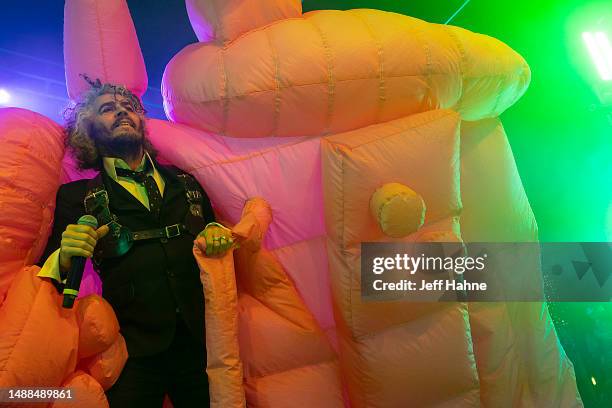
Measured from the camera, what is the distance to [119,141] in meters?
1.33

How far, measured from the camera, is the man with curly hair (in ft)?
3.88

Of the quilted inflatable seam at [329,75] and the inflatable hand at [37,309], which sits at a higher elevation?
the quilted inflatable seam at [329,75]

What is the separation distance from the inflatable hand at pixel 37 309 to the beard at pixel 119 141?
151mm

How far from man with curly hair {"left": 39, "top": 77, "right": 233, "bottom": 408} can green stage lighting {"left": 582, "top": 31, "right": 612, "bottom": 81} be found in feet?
6.89

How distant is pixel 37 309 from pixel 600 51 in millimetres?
2623

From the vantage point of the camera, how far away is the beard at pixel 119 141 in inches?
52.5

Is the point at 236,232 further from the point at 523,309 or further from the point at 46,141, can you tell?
the point at 523,309

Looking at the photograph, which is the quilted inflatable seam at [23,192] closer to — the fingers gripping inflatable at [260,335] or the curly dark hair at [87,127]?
the curly dark hair at [87,127]

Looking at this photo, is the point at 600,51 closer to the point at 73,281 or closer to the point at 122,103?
the point at 122,103

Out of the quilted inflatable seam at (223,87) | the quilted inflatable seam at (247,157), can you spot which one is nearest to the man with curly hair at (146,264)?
the quilted inflatable seam at (247,157)

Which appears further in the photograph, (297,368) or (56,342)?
(297,368)

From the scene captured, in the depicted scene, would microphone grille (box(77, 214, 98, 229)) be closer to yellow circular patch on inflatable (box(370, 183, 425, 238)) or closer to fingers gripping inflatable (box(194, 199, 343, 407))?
fingers gripping inflatable (box(194, 199, 343, 407))

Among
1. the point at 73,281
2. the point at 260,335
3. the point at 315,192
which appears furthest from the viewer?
the point at 315,192

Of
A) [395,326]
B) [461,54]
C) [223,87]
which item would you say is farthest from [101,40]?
[395,326]
